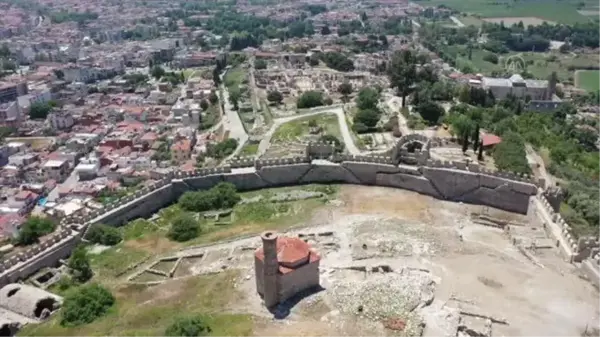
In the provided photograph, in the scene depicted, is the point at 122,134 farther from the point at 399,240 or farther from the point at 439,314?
the point at 439,314

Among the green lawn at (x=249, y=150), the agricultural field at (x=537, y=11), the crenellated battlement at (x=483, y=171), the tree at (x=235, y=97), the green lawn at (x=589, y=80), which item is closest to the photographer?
the crenellated battlement at (x=483, y=171)

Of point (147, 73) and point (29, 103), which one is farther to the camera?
point (147, 73)

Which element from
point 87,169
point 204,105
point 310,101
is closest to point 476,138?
point 310,101

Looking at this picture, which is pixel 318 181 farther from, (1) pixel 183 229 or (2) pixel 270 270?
(2) pixel 270 270

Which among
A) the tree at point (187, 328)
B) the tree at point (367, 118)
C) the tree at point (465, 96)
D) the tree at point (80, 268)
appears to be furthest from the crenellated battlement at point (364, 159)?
the tree at point (465, 96)

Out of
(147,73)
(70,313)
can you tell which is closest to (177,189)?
(70,313)

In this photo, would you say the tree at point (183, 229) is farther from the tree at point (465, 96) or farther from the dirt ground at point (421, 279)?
the tree at point (465, 96)
